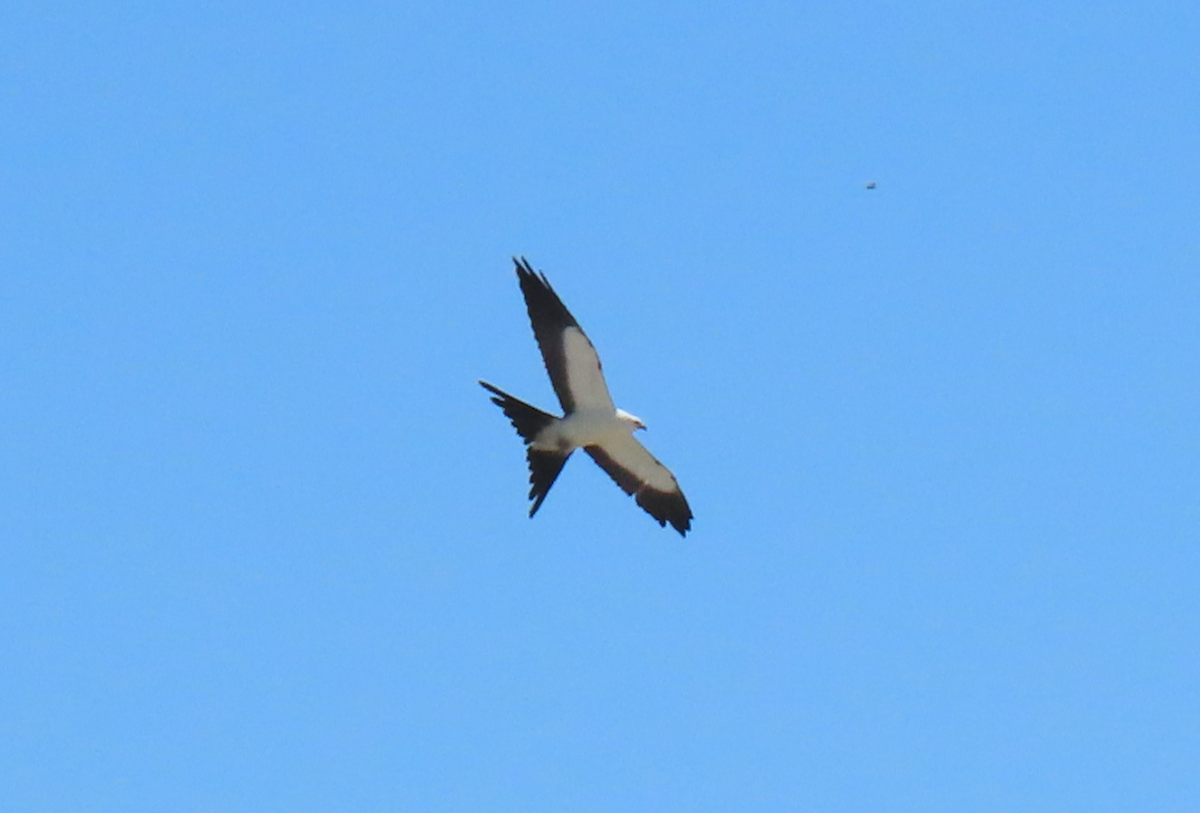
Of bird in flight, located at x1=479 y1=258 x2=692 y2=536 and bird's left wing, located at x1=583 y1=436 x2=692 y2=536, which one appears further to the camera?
bird's left wing, located at x1=583 y1=436 x2=692 y2=536

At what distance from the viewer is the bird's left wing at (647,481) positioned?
3088cm

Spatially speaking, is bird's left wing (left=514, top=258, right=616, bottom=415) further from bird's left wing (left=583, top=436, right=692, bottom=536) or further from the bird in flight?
bird's left wing (left=583, top=436, right=692, bottom=536)

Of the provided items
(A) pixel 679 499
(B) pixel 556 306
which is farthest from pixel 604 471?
(B) pixel 556 306

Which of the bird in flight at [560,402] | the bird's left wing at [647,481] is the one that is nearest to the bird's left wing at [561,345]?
the bird in flight at [560,402]

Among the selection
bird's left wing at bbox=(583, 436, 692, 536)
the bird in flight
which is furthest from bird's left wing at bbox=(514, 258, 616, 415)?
bird's left wing at bbox=(583, 436, 692, 536)

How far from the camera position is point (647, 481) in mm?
31281

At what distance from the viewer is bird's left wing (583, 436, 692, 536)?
101 feet

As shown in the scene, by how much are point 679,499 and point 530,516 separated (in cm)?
334

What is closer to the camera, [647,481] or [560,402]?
[560,402]

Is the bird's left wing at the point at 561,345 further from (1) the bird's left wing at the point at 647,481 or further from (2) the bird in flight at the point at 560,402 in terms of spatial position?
(1) the bird's left wing at the point at 647,481

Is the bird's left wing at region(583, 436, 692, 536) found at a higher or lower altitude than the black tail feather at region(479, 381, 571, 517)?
higher

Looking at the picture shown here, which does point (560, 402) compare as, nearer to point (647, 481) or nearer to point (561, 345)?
point (561, 345)

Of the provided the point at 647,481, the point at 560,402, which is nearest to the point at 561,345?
the point at 560,402

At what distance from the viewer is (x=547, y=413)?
29188 millimetres
